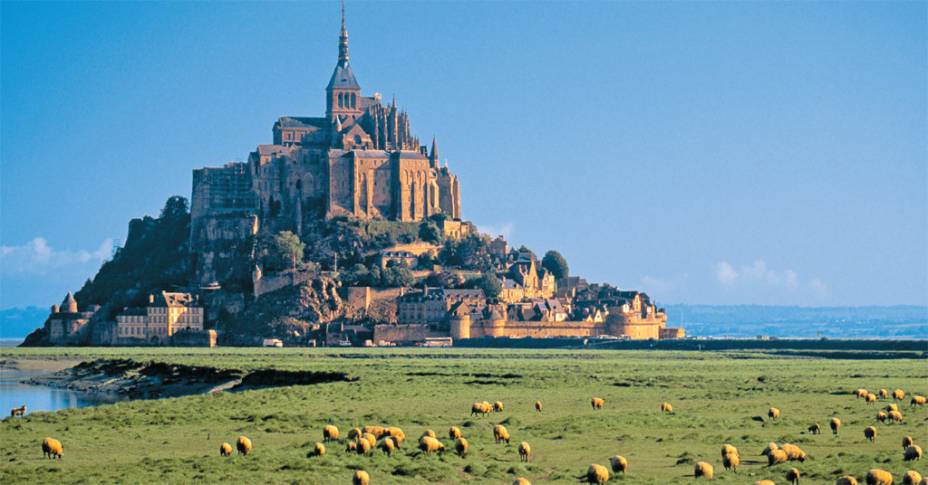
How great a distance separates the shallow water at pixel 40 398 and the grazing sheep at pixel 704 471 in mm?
33860

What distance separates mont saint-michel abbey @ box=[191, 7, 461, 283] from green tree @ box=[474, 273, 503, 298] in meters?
12.1

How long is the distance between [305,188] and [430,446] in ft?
378

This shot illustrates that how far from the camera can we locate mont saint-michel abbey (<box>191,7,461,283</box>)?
150 metres

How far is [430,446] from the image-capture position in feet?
121

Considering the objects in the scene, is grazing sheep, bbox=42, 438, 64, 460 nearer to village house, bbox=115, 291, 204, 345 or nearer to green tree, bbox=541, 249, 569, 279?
village house, bbox=115, 291, 204, 345

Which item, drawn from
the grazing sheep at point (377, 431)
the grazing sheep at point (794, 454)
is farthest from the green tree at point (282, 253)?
the grazing sheep at point (794, 454)

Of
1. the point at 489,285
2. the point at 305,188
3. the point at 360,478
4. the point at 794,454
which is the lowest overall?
the point at 360,478

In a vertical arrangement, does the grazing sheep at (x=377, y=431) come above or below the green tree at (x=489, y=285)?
below

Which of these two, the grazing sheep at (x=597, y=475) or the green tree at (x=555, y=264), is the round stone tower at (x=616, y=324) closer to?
the green tree at (x=555, y=264)

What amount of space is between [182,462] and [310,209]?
376 ft

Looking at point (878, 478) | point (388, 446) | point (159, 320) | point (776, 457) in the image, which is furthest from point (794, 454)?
point (159, 320)

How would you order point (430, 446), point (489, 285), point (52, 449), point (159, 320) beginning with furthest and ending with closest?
point (489, 285)
point (159, 320)
point (52, 449)
point (430, 446)

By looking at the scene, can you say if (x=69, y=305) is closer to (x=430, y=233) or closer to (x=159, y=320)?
(x=159, y=320)

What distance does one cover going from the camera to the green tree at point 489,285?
145 metres
